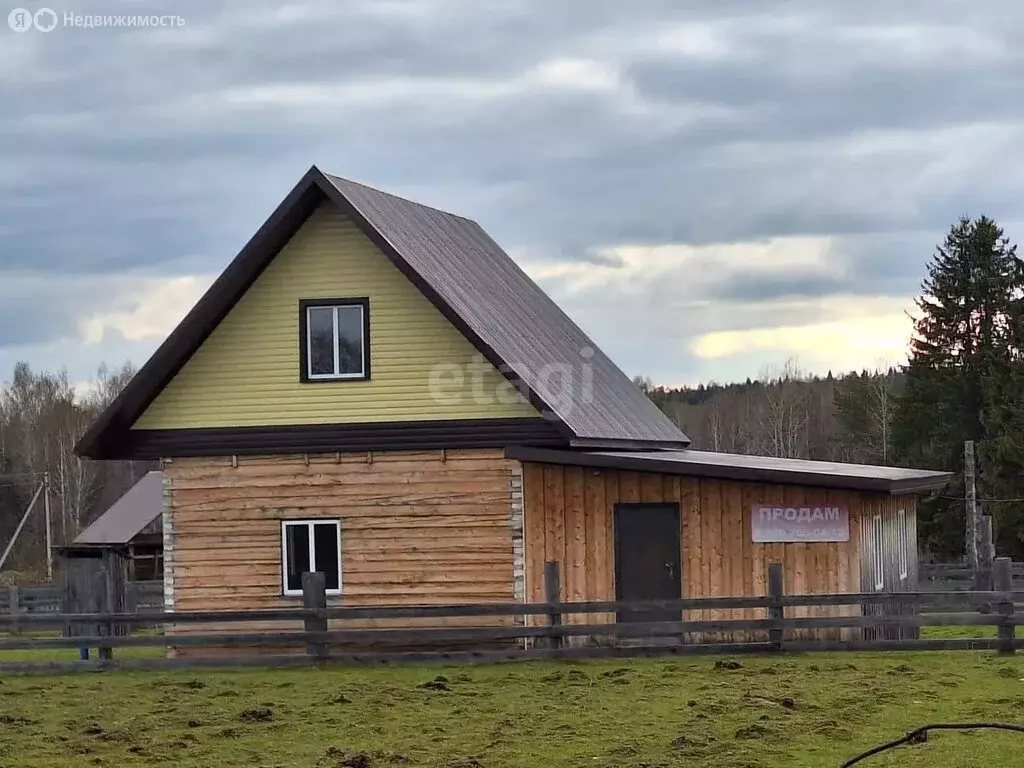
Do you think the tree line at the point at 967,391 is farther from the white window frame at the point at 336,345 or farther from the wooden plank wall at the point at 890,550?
the white window frame at the point at 336,345

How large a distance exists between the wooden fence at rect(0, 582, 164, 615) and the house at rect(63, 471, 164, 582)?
395 cm

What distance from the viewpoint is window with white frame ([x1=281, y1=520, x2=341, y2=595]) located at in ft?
74.1

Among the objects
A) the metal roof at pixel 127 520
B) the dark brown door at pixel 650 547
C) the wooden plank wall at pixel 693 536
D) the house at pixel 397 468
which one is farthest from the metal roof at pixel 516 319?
the metal roof at pixel 127 520

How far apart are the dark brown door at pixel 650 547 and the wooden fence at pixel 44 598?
1399cm

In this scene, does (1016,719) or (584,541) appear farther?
(584,541)

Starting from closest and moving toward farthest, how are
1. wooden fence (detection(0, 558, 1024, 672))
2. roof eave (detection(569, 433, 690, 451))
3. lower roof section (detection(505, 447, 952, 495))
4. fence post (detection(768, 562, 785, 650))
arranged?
wooden fence (detection(0, 558, 1024, 672)), fence post (detection(768, 562, 785, 650)), lower roof section (detection(505, 447, 952, 495)), roof eave (detection(569, 433, 690, 451))

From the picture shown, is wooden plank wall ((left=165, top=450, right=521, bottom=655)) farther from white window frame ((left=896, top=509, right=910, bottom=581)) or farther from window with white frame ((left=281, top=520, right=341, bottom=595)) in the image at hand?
white window frame ((left=896, top=509, right=910, bottom=581))

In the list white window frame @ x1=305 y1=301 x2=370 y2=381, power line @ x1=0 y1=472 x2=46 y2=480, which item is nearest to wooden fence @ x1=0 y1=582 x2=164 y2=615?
white window frame @ x1=305 y1=301 x2=370 y2=381

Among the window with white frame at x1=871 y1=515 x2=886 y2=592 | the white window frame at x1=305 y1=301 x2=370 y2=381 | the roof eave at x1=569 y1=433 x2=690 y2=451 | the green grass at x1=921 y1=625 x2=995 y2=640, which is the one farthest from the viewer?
the green grass at x1=921 y1=625 x2=995 y2=640

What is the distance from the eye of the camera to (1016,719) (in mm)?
13516

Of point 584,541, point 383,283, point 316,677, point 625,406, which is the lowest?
point 316,677

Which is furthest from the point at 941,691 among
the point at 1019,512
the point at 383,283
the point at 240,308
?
the point at 1019,512

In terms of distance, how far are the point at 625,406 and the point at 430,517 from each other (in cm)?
607

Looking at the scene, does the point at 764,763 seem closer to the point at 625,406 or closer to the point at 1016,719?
the point at 1016,719
